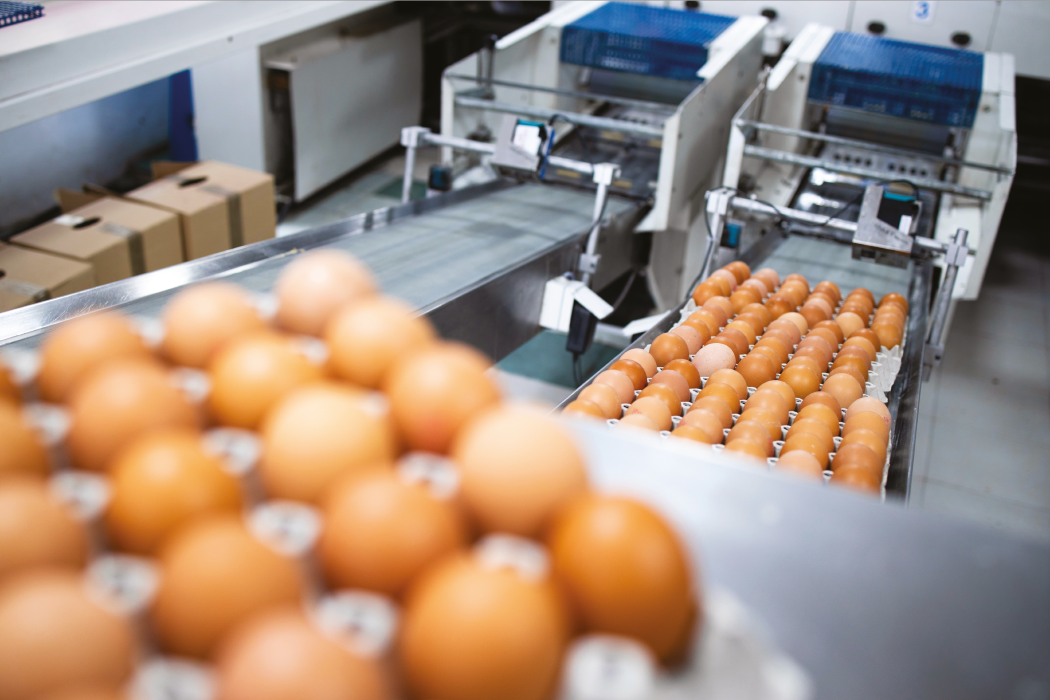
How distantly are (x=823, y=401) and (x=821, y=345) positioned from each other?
36 centimetres

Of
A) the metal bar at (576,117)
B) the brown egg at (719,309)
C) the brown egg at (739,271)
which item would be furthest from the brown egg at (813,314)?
the metal bar at (576,117)

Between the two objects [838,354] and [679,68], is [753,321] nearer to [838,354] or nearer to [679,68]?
[838,354]

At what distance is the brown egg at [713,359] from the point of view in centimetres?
215

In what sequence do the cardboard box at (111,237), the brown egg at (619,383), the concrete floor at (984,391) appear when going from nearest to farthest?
the brown egg at (619,383) → the concrete floor at (984,391) → the cardboard box at (111,237)

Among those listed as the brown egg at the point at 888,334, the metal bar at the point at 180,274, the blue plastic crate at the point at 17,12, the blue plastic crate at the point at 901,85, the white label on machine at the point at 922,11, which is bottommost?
the brown egg at the point at 888,334

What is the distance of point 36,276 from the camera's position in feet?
10.1

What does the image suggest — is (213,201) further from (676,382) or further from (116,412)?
(116,412)

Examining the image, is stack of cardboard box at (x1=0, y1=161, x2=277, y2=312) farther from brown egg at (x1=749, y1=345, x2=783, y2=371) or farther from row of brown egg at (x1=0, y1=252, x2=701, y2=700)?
brown egg at (x1=749, y1=345, x2=783, y2=371)

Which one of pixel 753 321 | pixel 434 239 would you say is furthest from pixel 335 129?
pixel 753 321

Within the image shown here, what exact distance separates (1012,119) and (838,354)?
1956 millimetres

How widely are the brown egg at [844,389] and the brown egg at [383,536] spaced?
1.54 m

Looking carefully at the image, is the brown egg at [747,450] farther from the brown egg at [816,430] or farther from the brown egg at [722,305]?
the brown egg at [722,305]

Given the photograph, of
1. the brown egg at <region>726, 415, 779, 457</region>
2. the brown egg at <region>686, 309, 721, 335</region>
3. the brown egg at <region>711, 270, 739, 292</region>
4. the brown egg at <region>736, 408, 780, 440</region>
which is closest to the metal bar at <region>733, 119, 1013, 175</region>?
the brown egg at <region>711, 270, 739, 292</region>

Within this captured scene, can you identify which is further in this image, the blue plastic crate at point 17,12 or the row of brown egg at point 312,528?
the blue plastic crate at point 17,12
